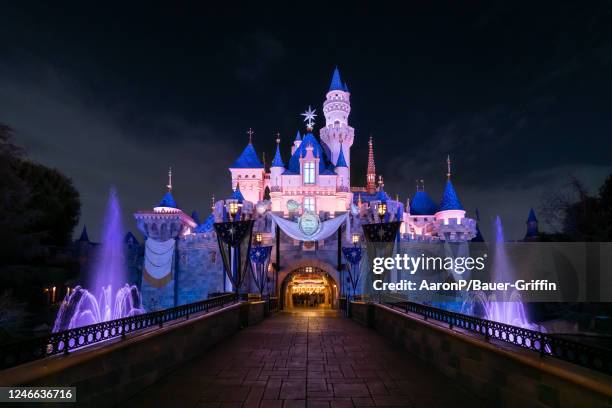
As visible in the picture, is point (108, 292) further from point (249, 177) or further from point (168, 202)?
point (249, 177)

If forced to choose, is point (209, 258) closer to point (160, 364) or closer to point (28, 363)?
point (160, 364)

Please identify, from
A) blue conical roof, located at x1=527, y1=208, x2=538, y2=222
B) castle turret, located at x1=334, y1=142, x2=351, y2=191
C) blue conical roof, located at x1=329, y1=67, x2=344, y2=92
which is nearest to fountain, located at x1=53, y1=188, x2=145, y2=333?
castle turret, located at x1=334, y1=142, x2=351, y2=191

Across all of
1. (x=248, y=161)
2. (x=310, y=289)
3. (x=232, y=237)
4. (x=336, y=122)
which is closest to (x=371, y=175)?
(x=336, y=122)

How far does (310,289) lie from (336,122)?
23900 millimetres

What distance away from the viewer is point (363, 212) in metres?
39.2

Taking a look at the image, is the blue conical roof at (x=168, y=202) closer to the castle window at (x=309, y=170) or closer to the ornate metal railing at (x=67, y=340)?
the castle window at (x=309, y=170)

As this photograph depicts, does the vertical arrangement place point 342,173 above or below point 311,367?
above

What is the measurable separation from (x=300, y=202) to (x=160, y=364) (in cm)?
3360

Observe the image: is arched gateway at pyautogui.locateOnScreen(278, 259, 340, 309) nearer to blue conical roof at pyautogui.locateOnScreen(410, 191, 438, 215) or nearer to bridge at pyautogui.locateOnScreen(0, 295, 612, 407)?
blue conical roof at pyautogui.locateOnScreen(410, 191, 438, 215)

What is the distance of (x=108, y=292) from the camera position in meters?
36.1

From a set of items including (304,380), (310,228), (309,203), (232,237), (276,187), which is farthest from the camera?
(276,187)

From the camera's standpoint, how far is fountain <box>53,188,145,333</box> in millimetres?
29538

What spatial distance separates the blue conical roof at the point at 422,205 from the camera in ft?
163

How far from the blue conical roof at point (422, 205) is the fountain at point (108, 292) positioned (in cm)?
3410
